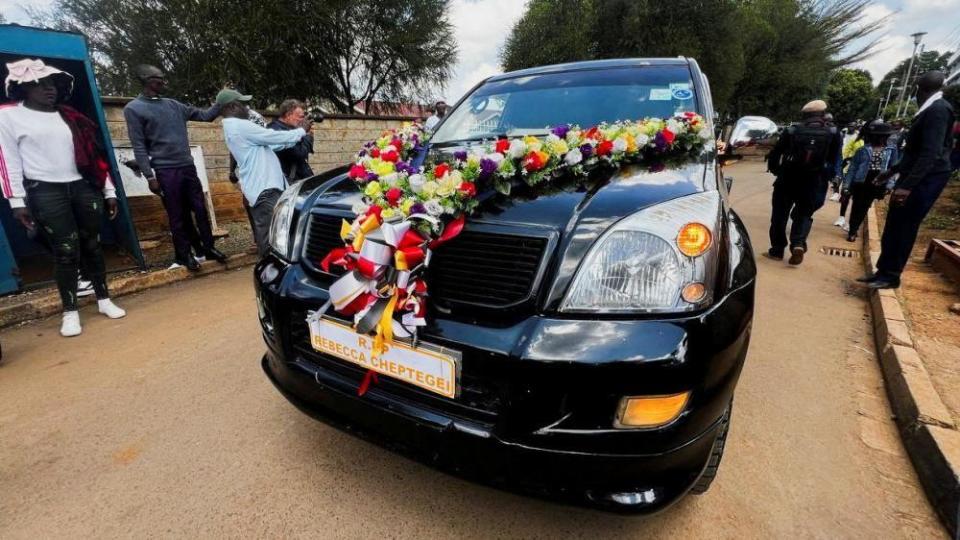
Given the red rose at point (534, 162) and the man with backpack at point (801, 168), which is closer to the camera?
the red rose at point (534, 162)

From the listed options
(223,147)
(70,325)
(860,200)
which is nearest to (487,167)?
(70,325)

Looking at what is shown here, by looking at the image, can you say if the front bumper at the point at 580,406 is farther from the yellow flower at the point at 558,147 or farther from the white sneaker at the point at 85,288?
the white sneaker at the point at 85,288

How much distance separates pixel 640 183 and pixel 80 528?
7.76 feet

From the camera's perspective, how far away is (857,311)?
12.5 ft

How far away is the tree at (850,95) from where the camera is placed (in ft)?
152

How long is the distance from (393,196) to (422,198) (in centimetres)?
13

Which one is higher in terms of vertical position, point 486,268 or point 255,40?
point 255,40

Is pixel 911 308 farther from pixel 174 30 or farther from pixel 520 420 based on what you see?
pixel 174 30

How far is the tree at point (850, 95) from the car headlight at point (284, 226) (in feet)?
188

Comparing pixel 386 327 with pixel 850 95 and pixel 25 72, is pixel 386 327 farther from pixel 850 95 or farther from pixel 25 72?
pixel 850 95

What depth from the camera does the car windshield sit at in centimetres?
238

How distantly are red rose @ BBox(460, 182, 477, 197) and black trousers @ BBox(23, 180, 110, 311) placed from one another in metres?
3.31

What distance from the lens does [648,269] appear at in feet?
4.31

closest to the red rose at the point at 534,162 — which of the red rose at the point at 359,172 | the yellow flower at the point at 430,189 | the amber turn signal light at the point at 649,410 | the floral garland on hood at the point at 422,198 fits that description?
the floral garland on hood at the point at 422,198
